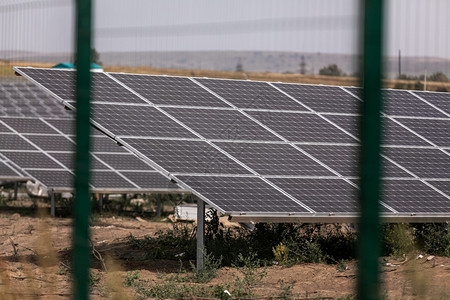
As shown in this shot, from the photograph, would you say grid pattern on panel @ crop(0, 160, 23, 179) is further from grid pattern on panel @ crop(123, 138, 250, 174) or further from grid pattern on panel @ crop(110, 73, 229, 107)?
grid pattern on panel @ crop(123, 138, 250, 174)

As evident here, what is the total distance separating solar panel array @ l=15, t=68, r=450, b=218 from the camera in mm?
11586

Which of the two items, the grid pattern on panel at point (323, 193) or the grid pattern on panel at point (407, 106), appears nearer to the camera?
the grid pattern on panel at point (323, 193)

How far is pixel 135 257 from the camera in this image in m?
13.4

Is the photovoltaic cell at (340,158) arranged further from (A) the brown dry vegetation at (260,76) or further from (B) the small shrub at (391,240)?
(A) the brown dry vegetation at (260,76)

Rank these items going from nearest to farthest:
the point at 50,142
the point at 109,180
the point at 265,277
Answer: the point at 265,277 → the point at 109,180 → the point at 50,142

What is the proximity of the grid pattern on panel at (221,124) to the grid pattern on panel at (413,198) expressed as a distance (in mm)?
2006

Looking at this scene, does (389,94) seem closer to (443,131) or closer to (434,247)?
(443,131)

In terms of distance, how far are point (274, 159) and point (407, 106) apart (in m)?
3.96

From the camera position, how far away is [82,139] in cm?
372

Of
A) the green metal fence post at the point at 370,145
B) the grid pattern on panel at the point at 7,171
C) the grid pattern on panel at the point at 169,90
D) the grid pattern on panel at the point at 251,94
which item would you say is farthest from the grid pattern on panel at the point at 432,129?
the grid pattern on panel at the point at 7,171

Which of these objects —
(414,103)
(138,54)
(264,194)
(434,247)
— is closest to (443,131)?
(414,103)

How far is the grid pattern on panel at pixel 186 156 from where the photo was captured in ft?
38.1

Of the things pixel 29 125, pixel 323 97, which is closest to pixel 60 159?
pixel 29 125

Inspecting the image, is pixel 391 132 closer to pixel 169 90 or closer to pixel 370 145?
pixel 169 90
